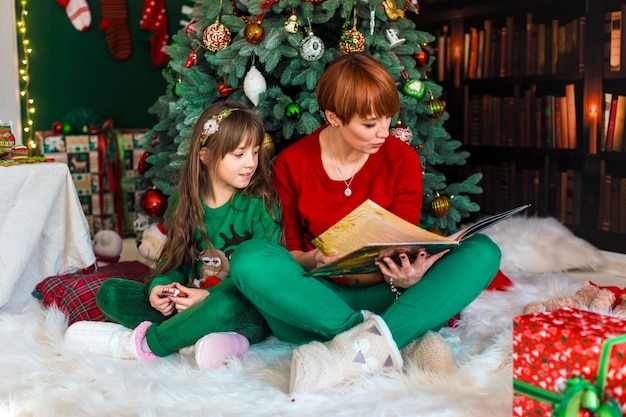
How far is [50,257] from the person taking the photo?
240 cm

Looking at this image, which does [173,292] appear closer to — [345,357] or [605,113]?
[345,357]

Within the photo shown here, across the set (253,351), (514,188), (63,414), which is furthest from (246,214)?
(514,188)

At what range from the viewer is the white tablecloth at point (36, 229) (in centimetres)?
227

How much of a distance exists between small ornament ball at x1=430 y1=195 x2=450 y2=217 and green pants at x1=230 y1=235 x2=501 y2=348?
2.69 ft

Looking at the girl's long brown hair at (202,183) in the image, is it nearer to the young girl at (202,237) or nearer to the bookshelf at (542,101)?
the young girl at (202,237)

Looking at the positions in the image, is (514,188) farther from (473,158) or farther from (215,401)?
(215,401)

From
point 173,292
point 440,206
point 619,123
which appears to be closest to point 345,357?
point 173,292

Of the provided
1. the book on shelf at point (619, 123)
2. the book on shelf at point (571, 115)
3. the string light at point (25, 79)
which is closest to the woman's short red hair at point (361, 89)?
the book on shelf at point (619, 123)

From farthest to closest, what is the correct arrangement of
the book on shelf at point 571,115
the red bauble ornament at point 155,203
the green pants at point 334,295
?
the book on shelf at point 571,115, the red bauble ornament at point 155,203, the green pants at point 334,295

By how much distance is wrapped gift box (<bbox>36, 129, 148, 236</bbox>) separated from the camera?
144 inches

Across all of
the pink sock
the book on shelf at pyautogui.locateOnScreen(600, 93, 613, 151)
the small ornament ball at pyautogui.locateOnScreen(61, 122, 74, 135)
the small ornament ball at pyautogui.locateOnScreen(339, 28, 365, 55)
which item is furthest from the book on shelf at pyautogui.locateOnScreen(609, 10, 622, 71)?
the small ornament ball at pyautogui.locateOnScreen(61, 122, 74, 135)

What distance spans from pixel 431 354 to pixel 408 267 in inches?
7.4

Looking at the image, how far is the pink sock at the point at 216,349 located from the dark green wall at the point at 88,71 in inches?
107

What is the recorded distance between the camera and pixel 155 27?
418cm
